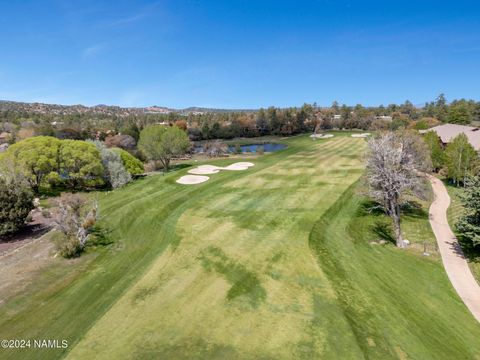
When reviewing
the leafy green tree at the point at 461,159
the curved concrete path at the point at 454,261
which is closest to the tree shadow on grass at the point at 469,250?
the curved concrete path at the point at 454,261

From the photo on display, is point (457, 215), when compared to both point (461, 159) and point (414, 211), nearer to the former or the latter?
point (414, 211)

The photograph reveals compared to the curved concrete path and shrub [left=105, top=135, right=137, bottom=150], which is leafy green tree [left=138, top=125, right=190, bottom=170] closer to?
shrub [left=105, top=135, right=137, bottom=150]

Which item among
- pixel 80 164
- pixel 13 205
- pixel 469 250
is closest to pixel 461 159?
pixel 469 250

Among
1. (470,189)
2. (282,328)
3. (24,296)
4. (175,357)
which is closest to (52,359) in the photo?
(175,357)

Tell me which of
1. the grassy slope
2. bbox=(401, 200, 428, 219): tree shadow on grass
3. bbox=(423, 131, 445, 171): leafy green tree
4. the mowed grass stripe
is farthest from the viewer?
bbox=(423, 131, 445, 171): leafy green tree

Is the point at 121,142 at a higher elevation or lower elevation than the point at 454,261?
higher

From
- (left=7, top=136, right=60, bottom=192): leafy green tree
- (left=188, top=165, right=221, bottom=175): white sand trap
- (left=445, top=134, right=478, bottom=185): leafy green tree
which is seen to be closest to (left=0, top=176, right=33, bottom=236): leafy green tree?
(left=7, top=136, right=60, bottom=192): leafy green tree
